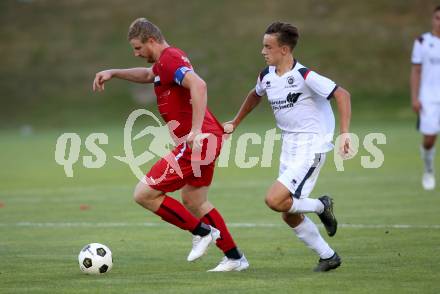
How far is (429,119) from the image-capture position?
15789 millimetres

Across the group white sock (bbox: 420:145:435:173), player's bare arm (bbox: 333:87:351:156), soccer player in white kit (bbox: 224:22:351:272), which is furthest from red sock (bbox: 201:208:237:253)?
white sock (bbox: 420:145:435:173)

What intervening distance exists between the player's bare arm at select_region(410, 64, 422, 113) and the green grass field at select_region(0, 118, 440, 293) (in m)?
1.35

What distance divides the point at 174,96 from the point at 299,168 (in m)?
1.32

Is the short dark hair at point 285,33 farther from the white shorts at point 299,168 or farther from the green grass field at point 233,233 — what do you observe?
the green grass field at point 233,233

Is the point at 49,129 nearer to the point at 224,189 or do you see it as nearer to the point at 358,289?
the point at 224,189

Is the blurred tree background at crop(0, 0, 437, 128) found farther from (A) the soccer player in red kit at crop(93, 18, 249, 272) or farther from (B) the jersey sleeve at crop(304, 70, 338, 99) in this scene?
(B) the jersey sleeve at crop(304, 70, 338, 99)

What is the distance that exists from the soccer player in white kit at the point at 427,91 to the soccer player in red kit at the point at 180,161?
734cm

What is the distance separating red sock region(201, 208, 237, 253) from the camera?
888cm

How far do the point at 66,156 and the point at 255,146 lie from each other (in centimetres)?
527

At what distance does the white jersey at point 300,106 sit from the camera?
28.7ft

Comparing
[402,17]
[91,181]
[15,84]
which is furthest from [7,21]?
[91,181]

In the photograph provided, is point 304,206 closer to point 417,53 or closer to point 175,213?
point 175,213

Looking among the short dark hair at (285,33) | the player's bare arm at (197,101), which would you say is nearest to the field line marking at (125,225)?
the short dark hair at (285,33)

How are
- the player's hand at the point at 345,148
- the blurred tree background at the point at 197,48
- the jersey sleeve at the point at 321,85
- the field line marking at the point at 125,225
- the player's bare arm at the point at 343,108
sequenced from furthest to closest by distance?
the blurred tree background at the point at 197,48 → the field line marking at the point at 125,225 → the jersey sleeve at the point at 321,85 → the player's bare arm at the point at 343,108 → the player's hand at the point at 345,148
